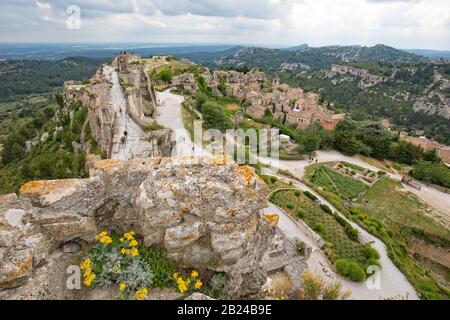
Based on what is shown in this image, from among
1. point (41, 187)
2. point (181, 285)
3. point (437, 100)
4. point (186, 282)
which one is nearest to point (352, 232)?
point (186, 282)

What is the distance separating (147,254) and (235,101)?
61514mm

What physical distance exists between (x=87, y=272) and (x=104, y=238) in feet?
2.68

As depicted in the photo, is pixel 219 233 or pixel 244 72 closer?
pixel 219 233

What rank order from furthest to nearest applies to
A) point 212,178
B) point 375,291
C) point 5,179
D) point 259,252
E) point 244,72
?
Answer: point 244,72, point 5,179, point 375,291, point 259,252, point 212,178

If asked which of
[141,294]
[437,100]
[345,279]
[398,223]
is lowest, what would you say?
[398,223]

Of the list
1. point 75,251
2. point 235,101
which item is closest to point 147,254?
point 75,251

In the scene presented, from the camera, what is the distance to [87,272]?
5.82 m

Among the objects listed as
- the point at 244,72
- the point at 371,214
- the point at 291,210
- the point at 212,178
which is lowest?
→ the point at 371,214

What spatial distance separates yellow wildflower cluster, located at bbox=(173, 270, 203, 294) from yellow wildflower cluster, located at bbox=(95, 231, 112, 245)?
69.3 inches

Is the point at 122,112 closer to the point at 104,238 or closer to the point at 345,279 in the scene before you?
the point at 104,238

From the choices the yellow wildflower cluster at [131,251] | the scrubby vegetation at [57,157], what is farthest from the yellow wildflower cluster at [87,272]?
the scrubby vegetation at [57,157]

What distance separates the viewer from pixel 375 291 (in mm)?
16562
